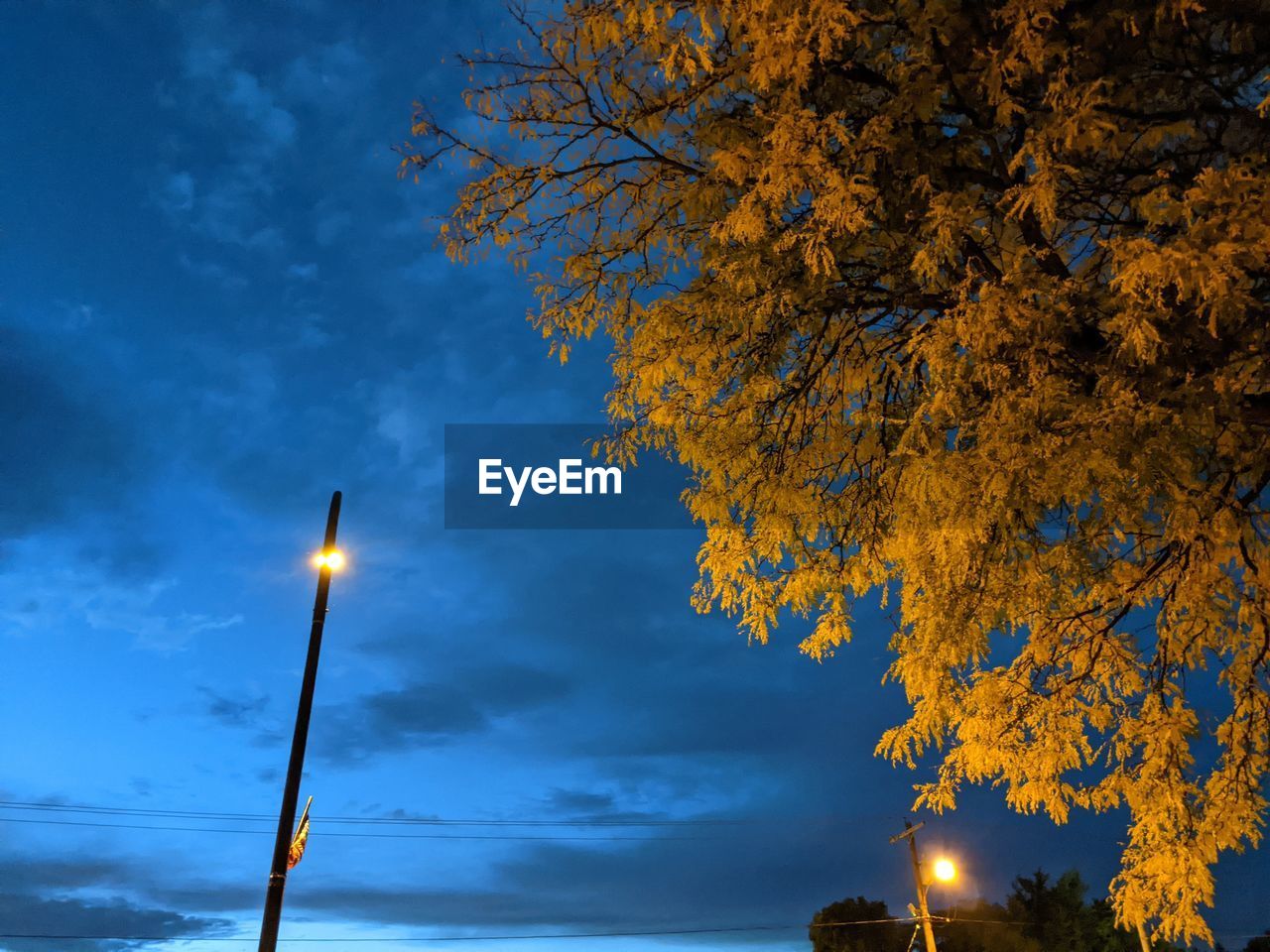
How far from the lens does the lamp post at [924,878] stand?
57.3 ft

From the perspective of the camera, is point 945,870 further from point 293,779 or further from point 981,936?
point 981,936

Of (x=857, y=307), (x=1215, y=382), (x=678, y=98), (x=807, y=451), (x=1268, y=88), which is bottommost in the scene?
(x=1215, y=382)

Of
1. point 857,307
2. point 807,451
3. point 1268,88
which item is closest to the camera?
point 1268,88

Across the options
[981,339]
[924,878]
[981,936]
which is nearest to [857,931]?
[981,936]

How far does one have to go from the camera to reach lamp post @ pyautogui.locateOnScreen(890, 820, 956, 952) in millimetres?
17453

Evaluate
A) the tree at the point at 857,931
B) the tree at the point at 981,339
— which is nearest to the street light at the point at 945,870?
the tree at the point at 981,339

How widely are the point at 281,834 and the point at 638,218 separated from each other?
6614 mm

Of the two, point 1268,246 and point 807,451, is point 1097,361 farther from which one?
point 807,451

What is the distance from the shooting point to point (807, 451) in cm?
797

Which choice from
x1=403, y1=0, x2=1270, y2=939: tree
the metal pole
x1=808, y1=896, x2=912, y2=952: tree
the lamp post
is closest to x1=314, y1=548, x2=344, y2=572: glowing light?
the metal pole

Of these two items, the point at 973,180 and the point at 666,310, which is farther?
the point at 666,310

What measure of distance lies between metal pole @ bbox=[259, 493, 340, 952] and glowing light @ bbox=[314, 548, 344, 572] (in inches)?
1.0

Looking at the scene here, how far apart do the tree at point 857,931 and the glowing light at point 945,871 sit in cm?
3394

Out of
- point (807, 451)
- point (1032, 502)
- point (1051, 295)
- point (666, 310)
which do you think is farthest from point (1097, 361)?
point (666, 310)
